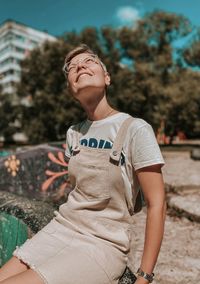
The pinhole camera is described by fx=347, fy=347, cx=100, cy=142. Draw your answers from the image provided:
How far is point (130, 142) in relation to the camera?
5.41ft

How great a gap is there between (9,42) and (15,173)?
6464cm

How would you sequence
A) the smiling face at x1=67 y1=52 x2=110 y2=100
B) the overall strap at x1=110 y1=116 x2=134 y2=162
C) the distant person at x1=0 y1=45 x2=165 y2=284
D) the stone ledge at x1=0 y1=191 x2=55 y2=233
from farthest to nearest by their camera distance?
the stone ledge at x1=0 y1=191 x2=55 y2=233 → the smiling face at x1=67 y1=52 x2=110 y2=100 → the overall strap at x1=110 y1=116 x2=134 y2=162 → the distant person at x1=0 y1=45 x2=165 y2=284

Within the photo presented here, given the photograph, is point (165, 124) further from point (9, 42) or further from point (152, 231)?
point (9, 42)

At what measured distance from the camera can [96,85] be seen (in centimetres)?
184

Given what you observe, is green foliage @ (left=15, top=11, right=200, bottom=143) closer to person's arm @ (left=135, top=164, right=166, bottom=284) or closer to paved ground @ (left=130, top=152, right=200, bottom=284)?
paved ground @ (left=130, top=152, right=200, bottom=284)

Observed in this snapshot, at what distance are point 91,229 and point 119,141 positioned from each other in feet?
1.44

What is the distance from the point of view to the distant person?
1.50m

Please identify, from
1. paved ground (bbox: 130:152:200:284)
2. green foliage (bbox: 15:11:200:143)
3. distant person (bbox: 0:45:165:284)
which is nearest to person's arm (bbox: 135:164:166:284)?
distant person (bbox: 0:45:165:284)

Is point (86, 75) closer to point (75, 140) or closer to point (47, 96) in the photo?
point (75, 140)

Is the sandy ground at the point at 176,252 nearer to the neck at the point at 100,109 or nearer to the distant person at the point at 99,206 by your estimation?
the distant person at the point at 99,206

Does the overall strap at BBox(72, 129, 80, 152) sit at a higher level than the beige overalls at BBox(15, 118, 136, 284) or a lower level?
higher

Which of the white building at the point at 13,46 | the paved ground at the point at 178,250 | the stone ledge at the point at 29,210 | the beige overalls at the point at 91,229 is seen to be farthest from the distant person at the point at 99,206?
the white building at the point at 13,46

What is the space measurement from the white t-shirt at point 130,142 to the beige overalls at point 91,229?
1.3 inches

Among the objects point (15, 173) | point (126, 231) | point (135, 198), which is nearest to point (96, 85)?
point (135, 198)
